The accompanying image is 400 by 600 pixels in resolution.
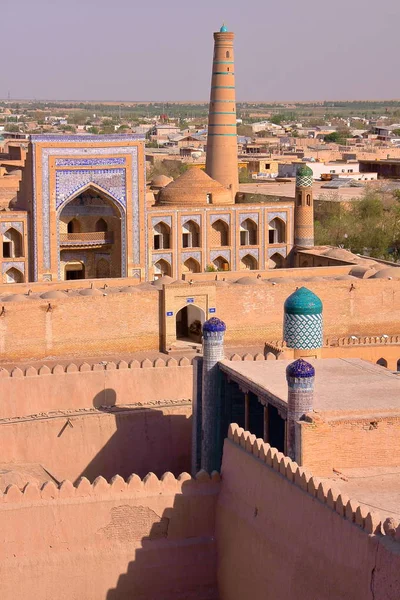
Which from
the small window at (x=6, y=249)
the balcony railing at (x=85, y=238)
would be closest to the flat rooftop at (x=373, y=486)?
the balcony railing at (x=85, y=238)

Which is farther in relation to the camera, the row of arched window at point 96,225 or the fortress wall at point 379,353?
the row of arched window at point 96,225

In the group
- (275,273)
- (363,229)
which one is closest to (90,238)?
(275,273)

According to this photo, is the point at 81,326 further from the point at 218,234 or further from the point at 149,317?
the point at 218,234

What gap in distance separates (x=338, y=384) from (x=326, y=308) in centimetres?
1120

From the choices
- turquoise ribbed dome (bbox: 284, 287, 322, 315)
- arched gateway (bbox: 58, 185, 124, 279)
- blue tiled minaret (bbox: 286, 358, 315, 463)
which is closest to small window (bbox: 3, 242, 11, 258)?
arched gateway (bbox: 58, 185, 124, 279)

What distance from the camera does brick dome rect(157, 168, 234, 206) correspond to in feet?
104

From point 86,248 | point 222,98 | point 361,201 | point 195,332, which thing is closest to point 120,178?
point 86,248

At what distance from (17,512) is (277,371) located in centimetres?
328

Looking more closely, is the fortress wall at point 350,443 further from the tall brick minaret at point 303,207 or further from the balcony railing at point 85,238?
the tall brick minaret at point 303,207

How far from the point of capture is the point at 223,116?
3572cm

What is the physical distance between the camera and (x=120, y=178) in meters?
27.8

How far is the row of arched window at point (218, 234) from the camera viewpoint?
30.7 m

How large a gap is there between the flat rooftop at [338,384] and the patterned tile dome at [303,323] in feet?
3.24

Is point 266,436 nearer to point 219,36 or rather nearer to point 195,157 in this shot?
point 219,36
